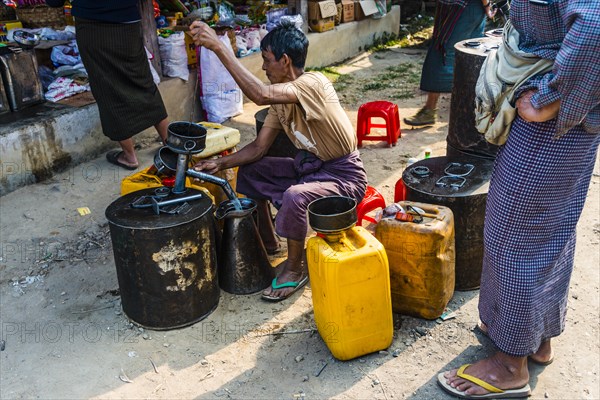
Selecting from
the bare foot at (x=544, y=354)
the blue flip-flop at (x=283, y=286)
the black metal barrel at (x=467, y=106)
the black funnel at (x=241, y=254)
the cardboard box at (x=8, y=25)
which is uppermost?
the cardboard box at (x=8, y=25)

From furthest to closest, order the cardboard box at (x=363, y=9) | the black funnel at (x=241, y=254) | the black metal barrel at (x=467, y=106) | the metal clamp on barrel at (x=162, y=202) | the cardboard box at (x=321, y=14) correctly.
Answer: the cardboard box at (x=363, y=9) → the cardboard box at (x=321, y=14) → the black metal barrel at (x=467, y=106) → the black funnel at (x=241, y=254) → the metal clamp on barrel at (x=162, y=202)

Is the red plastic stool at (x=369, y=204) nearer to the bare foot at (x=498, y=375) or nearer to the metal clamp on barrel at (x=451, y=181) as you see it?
the metal clamp on barrel at (x=451, y=181)

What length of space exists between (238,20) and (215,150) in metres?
3.86

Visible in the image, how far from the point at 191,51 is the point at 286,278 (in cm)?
365

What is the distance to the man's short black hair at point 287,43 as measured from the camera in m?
3.38

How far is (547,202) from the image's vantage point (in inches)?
100

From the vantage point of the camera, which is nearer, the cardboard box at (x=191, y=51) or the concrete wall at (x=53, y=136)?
the concrete wall at (x=53, y=136)

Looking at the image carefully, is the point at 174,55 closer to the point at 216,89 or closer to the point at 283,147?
the point at 216,89

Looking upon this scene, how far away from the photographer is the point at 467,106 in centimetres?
390

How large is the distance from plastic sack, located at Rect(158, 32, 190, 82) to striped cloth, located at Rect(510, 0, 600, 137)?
426cm

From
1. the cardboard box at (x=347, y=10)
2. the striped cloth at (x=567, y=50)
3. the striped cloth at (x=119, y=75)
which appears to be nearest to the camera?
the striped cloth at (x=567, y=50)

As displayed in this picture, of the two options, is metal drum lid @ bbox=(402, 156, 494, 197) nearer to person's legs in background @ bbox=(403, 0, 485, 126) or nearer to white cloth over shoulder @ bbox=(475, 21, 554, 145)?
white cloth over shoulder @ bbox=(475, 21, 554, 145)

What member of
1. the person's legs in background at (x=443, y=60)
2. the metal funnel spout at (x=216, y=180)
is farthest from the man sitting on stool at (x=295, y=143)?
the person's legs in background at (x=443, y=60)

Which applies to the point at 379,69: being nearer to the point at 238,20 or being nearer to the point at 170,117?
the point at 238,20
